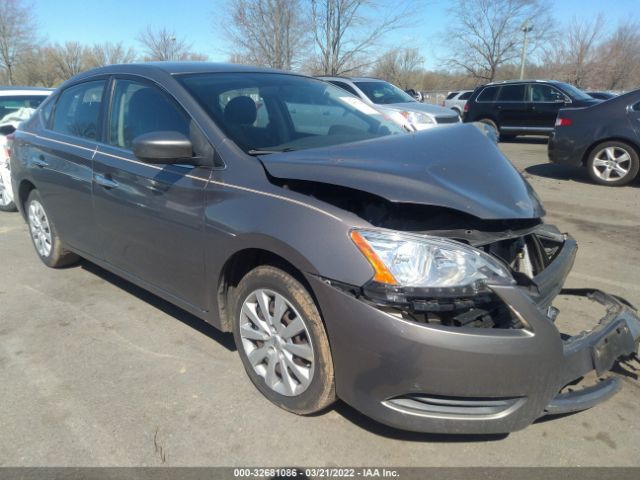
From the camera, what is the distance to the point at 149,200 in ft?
10.1

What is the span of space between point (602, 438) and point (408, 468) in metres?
0.97

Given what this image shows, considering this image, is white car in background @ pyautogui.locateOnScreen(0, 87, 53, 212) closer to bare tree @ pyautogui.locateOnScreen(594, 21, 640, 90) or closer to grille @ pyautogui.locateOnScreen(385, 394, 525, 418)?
grille @ pyautogui.locateOnScreen(385, 394, 525, 418)

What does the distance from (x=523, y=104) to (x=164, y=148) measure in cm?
1362

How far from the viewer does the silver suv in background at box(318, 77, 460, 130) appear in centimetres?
995

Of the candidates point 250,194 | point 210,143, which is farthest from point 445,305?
point 210,143

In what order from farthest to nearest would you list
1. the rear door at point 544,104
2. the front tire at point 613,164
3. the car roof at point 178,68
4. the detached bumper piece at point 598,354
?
the rear door at point 544,104
the front tire at point 613,164
the car roof at point 178,68
the detached bumper piece at point 598,354

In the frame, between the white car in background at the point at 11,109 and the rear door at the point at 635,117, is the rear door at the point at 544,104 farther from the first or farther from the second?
the white car in background at the point at 11,109

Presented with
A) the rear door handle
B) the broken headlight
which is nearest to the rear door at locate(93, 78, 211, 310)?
the rear door handle

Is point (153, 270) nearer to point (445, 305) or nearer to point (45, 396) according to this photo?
point (45, 396)

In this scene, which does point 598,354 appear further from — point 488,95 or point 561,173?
point 488,95

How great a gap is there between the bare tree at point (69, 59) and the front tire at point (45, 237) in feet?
139

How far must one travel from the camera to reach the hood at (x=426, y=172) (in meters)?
2.22

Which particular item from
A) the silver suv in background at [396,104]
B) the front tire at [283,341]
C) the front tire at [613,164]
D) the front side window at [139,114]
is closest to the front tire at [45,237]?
the front side window at [139,114]

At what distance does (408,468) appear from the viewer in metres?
2.24
